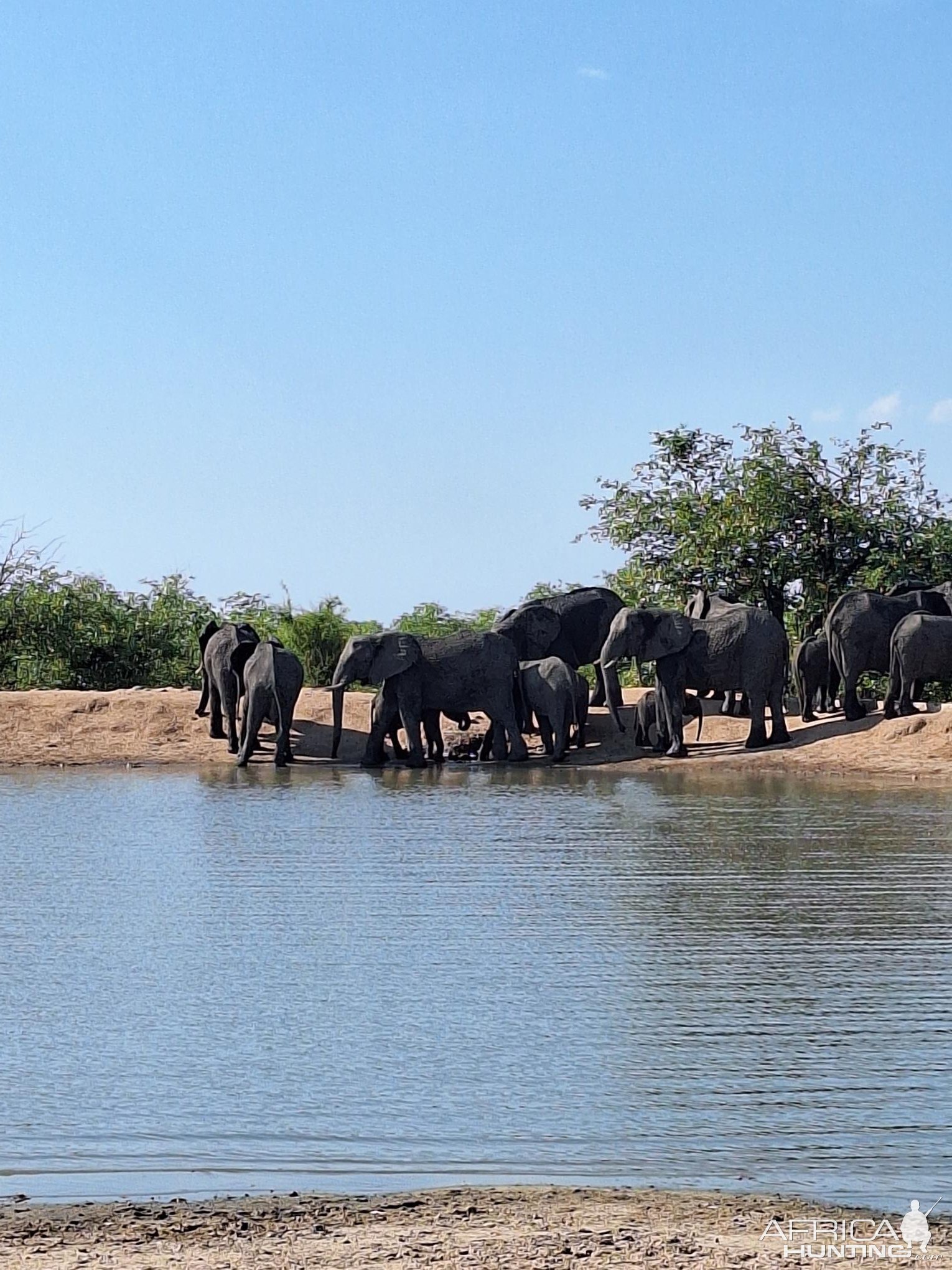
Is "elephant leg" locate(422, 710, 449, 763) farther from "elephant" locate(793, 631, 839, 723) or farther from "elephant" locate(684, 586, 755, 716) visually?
"elephant" locate(793, 631, 839, 723)

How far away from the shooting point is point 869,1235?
5.53m

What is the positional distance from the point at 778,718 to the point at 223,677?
822 centimetres

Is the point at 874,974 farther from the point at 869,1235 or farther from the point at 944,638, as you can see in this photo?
the point at 944,638

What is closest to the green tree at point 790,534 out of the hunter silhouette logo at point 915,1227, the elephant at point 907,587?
the elephant at point 907,587

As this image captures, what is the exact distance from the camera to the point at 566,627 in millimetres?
28250

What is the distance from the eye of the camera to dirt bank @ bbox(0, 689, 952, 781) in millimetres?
23188

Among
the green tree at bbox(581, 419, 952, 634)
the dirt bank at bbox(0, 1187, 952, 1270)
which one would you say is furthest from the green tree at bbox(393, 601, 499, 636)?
the dirt bank at bbox(0, 1187, 952, 1270)

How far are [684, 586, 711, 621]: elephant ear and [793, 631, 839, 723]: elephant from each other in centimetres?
151

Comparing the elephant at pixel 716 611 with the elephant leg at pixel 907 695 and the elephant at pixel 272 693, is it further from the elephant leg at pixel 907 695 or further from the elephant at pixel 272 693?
the elephant at pixel 272 693

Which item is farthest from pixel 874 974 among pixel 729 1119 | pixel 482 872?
pixel 482 872

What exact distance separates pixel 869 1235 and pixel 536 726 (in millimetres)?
22911

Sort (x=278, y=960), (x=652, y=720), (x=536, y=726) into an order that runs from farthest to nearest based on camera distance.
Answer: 1. (x=536, y=726)
2. (x=652, y=720)
3. (x=278, y=960)

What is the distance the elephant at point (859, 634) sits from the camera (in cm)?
2462

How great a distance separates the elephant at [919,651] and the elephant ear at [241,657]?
30.4ft
